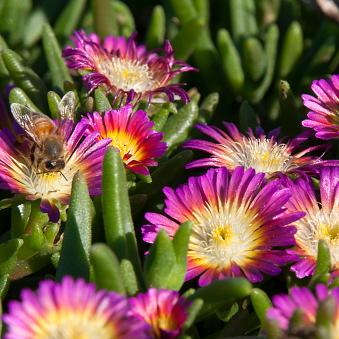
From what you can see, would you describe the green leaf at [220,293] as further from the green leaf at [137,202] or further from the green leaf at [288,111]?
the green leaf at [288,111]

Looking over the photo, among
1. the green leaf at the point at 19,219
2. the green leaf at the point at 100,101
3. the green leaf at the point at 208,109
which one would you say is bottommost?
the green leaf at the point at 19,219

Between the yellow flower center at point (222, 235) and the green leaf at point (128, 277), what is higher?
the yellow flower center at point (222, 235)

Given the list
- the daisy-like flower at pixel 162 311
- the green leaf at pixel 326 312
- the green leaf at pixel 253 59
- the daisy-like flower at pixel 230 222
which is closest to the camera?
the green leaf at pixel 326 312

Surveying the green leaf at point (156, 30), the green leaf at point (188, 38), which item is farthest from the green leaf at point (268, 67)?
the green leaf at point (156, 30)

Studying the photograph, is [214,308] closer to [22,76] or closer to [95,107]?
[95,107]

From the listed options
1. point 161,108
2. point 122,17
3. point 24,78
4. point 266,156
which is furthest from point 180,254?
point 122,17

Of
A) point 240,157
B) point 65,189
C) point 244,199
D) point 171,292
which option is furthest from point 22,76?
point 171,292
